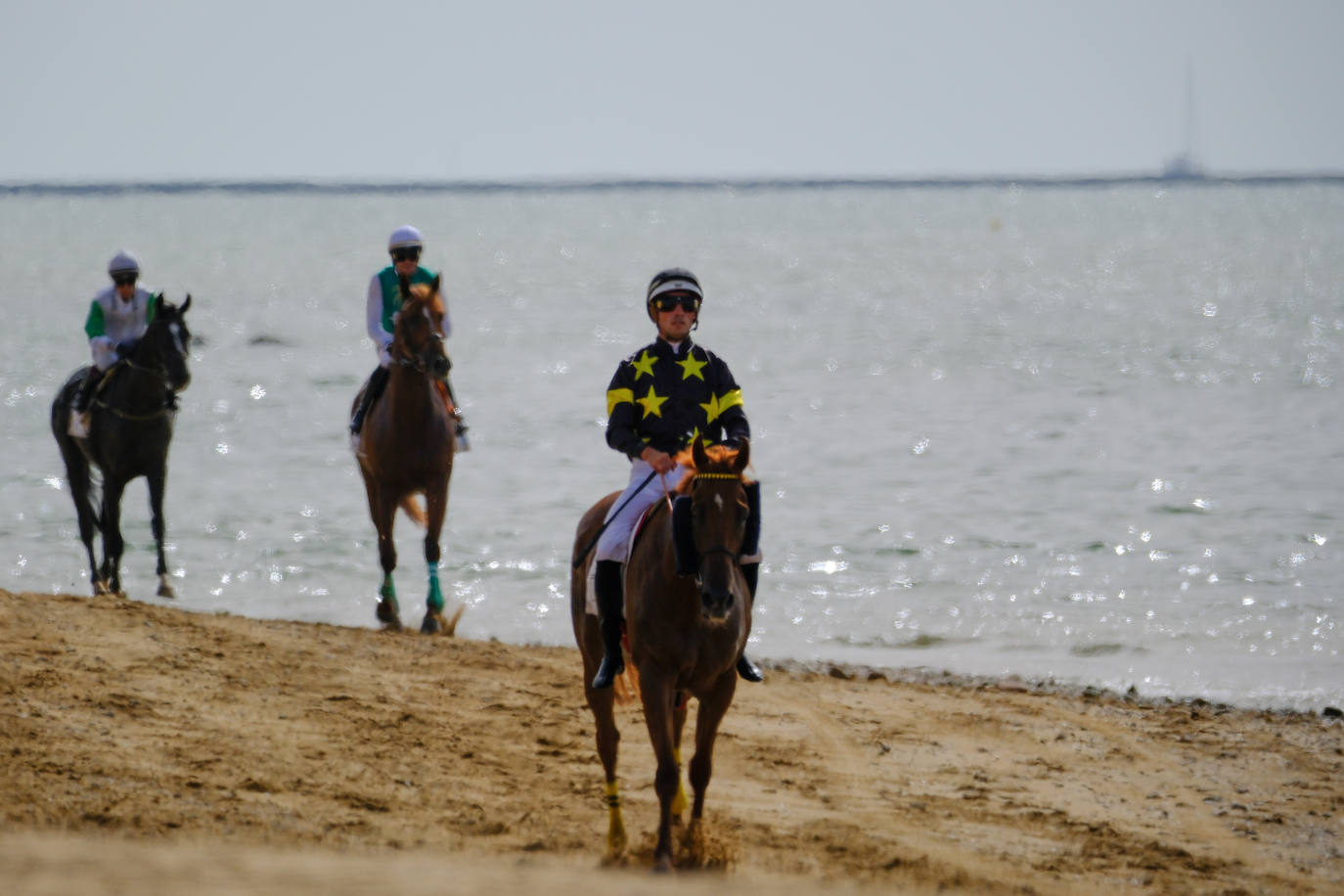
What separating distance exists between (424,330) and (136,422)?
3615mm

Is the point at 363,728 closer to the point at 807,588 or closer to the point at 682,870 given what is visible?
the point at 682,870

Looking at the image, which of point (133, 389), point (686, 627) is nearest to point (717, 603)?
point (686, 627)

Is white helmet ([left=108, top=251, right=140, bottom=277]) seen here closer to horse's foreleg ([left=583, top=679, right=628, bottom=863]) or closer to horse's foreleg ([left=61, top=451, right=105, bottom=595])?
horse's foreleg ([left=61, top=451, right=105, bottom=595])

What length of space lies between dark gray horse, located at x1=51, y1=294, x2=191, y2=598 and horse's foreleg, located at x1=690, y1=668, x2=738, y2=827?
26.4ft

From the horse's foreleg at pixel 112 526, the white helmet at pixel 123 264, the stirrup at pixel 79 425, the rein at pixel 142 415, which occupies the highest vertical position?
the white helmet at pixel 123 264

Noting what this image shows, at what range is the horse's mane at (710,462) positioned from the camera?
738 centimetres

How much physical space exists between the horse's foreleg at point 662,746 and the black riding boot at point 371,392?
7173mm

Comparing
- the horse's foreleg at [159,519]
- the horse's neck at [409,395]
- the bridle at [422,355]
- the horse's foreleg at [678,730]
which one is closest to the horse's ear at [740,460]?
the horse's foreleg at [678,730]

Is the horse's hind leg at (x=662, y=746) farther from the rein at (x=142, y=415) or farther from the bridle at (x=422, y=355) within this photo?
the rein at (x=142, y=415)

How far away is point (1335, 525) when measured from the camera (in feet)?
65.5

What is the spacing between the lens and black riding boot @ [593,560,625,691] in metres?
8.25

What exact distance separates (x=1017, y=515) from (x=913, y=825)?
13037 millimetres

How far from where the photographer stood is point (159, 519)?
50.6ft

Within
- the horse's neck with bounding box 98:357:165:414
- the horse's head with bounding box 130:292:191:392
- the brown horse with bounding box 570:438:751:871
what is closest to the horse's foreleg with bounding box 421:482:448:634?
the horse's head with bounding box 130:292:191:392
